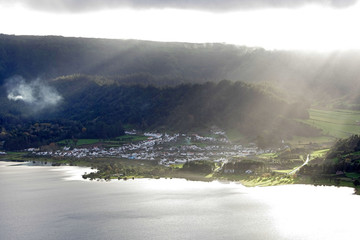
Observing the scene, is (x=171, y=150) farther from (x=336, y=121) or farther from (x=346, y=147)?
(x=346, y=147)

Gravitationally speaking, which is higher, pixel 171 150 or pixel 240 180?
pixel 171 150

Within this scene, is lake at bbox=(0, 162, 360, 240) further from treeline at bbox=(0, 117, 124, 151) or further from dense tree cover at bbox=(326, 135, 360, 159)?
treeline at bbox=(0, 117, 124, 151)

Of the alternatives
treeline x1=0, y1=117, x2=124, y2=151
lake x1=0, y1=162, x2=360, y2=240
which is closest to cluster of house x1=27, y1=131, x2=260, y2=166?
treeline x1=0, y1=117, x2=124, y2=151

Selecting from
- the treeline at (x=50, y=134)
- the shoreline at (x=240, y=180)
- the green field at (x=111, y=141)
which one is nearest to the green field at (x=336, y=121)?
the shoreline at (x=240, y=180)

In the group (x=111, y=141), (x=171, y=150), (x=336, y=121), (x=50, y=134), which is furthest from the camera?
(x=50, y=134)

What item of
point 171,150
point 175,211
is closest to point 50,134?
point 171,150

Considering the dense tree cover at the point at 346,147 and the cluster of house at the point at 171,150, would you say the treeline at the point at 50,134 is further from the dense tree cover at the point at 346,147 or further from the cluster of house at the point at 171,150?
the dense tree cover at the point at 346,147

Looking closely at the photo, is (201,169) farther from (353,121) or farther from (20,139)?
(20,139)

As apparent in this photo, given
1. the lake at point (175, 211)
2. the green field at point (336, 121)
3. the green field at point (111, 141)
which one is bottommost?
the lake at point (175, 211)
